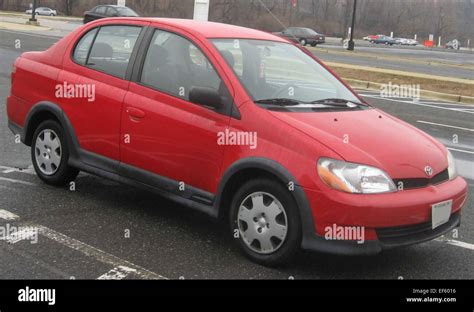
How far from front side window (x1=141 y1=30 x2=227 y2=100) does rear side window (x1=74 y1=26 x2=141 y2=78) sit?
26 centimetres

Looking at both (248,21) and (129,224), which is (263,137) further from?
(248,21)

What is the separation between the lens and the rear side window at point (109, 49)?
4949 mm

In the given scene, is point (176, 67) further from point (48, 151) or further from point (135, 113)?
point (48, 151)

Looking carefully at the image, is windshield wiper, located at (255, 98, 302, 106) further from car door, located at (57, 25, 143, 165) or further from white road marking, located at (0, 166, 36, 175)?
white road marking, located at (0, 166, 36, 175)

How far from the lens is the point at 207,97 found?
4.15m

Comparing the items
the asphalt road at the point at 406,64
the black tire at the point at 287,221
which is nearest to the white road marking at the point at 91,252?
the black tire at the point at 287,221

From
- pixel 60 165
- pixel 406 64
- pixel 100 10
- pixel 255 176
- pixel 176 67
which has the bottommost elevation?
pixel 60 165

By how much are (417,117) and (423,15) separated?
13048 centimetres

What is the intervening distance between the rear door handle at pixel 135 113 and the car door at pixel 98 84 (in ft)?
A: 0.37

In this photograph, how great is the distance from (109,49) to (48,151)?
1.17 m
